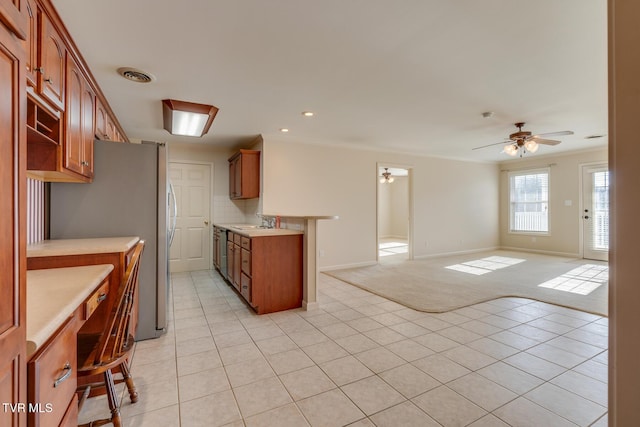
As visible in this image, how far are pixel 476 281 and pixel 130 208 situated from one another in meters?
4.72

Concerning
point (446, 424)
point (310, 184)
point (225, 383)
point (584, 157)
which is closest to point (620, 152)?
point (446, 424)

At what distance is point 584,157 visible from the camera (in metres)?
6.43

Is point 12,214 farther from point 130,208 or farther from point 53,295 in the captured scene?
point 130,208

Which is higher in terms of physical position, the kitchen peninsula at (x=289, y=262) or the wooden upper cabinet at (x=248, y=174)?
the wooden upper cabinet at (x=248, y=174)

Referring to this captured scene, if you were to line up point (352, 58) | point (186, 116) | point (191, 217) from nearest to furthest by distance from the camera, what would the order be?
point (352, 58)
point (186, 116)
point (191, 217)

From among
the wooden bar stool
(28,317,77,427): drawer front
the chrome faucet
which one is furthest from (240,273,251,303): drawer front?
(28,317,77,427): drawer front

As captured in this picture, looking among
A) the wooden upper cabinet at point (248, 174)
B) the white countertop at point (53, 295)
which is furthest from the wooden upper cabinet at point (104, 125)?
the white countertop at point (53, 295)

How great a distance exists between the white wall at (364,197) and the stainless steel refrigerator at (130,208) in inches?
87.8

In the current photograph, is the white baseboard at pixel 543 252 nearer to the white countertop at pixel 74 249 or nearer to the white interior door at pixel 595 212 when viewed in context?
the white interior door at pixel 595 212

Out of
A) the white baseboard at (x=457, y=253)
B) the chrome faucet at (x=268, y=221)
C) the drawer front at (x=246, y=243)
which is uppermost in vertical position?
the chrome faucet at (x=268, y=221)

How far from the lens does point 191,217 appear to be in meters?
5.55

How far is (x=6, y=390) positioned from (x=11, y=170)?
496mm

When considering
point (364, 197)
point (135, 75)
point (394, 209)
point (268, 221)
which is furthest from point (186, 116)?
point (394, 209)

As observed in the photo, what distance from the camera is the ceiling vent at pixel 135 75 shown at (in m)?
2.59
